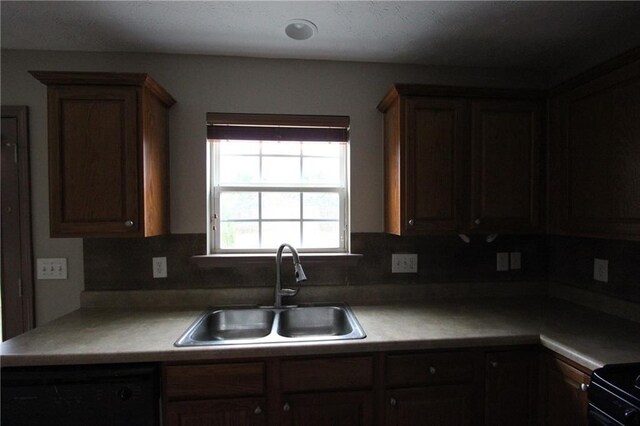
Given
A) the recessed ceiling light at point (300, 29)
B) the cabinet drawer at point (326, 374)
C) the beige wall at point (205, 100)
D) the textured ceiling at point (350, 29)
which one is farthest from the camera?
the beige wall at point (205, 100)

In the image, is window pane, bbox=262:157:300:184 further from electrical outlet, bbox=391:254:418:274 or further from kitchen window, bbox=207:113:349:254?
electrical outlet, bbox=391:254:418:274

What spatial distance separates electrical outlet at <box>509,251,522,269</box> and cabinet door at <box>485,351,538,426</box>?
0.74 meters

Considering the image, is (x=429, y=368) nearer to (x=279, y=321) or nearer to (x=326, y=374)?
(x=326, y=374)

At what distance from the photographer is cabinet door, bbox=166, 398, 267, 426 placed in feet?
3.96

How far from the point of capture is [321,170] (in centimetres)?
194

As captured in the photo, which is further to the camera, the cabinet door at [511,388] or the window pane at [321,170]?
Answer: the window pane at [321,170]

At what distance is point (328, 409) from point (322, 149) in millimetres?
1460

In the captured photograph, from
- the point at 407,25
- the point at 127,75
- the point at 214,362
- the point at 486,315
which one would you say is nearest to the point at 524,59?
the point at 407,25

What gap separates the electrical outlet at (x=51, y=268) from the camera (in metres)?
1.71

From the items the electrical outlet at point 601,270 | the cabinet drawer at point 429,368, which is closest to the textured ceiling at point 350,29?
the electrical outlet at point 601,270

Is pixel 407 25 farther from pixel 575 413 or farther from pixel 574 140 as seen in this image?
pixel 575 413

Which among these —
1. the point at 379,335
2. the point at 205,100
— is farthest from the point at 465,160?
the point at 205,100

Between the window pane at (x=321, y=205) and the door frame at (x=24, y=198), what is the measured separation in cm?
163

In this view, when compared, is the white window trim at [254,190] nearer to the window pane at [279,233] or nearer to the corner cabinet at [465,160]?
the window pane at [279,233]
